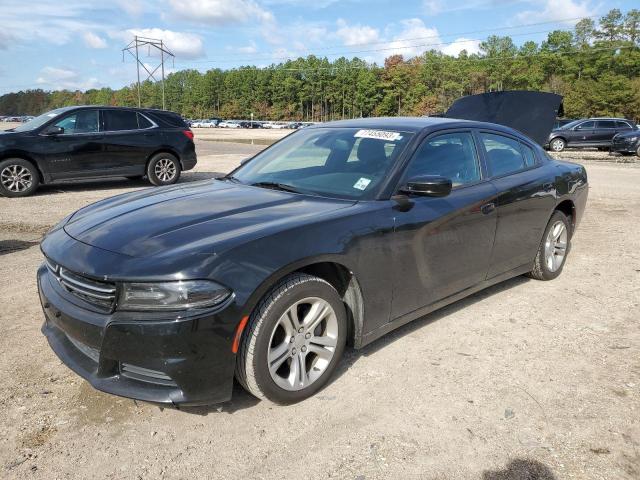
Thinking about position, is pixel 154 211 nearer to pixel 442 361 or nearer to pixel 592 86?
pixel 442 361

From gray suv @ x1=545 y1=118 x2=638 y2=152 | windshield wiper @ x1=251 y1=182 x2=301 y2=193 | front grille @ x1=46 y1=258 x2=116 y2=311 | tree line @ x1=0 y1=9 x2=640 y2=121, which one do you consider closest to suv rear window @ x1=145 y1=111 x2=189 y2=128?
windshield wiper @ x1=251 y1=182 x2=301 y2=193

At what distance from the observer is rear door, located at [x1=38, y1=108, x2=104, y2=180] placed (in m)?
9.79

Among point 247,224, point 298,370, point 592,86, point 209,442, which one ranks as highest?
point 592,86

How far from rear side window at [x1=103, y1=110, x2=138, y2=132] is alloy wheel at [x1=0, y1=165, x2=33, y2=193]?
1.71 m

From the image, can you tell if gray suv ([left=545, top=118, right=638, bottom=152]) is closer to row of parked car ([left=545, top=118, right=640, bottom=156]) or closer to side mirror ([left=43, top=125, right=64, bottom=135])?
row of parked car ([left=545, top=118, right=640, bottom=156])

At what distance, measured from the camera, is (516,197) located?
4297 mm

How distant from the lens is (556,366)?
3416 mm

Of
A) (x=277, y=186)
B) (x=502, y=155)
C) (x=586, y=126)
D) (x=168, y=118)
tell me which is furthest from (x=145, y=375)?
(x=586, y=126)

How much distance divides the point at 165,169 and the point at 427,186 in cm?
909

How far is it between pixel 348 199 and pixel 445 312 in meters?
1.54

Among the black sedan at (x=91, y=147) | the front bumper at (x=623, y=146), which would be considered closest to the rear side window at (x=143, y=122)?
the black sedan at (x=91, y=147)

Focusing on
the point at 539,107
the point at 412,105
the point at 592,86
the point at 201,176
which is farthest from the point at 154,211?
the point at 412,105

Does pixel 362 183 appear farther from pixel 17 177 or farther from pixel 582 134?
pixel 582 134

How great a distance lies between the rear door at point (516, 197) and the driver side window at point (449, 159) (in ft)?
0.63
